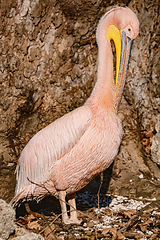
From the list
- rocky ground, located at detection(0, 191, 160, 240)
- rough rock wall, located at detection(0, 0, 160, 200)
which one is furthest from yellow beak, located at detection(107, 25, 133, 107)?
rocky ground, located at detection(0, 191, 160, 240)

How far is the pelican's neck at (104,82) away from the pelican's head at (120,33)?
0.06 meters

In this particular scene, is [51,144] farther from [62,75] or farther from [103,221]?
[62,75]

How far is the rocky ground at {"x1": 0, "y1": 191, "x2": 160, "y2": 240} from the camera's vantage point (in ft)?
10.7

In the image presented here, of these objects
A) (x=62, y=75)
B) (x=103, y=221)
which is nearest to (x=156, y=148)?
(x=103, y=221)

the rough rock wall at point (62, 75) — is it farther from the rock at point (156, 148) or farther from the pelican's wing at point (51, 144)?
the pelican's wing at point (51, 144)

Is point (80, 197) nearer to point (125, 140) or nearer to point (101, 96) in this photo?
point (125, 140)

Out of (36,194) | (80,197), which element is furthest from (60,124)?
(80,197)

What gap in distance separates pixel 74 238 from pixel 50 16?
2.63 metres

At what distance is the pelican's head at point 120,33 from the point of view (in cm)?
337

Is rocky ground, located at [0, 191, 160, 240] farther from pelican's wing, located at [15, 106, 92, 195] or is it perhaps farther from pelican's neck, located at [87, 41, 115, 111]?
pelican's neck, located at [87, 41, 115, 111]

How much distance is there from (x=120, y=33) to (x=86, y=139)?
1103 mm

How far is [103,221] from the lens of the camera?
12.1 feet

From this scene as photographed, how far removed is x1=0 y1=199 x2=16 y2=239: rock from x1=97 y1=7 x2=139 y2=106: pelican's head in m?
1.50

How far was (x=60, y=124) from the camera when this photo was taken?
3445mm
